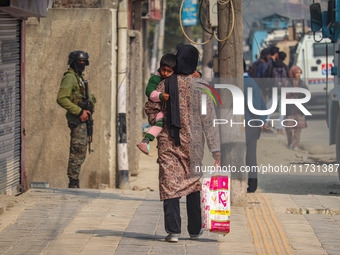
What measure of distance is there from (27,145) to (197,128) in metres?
4.82

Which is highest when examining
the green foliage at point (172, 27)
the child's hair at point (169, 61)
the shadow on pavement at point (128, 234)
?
the green foliage at point (172, 27)

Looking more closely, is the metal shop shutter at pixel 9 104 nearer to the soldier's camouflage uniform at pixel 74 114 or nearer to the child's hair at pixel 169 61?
the soldier's camouflage uniform at pixel 74 114

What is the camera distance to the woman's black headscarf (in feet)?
21.6

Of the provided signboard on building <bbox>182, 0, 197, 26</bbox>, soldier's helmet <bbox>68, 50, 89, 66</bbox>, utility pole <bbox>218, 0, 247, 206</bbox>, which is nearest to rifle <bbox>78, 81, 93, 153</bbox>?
soldier's helmet <bbox>68, 50, 89, 66</bbox>

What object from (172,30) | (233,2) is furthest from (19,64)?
(172,30)

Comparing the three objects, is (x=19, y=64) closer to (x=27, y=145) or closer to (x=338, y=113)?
(x=27, y=145)

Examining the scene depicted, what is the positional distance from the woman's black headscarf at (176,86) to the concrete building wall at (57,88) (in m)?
4.20

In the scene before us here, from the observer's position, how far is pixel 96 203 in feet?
A: 28.2

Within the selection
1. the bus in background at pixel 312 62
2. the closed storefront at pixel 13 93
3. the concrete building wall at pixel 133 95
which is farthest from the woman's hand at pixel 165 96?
the bus in background at pixel 312 62

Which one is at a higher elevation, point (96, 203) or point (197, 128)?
point (197, 128)

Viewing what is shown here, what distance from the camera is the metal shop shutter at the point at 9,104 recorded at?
9.01 m

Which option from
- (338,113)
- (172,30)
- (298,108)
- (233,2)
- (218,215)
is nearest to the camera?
(218,215)

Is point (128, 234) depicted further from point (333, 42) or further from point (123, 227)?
point (333, 42)

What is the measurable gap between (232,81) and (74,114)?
2640 mm
